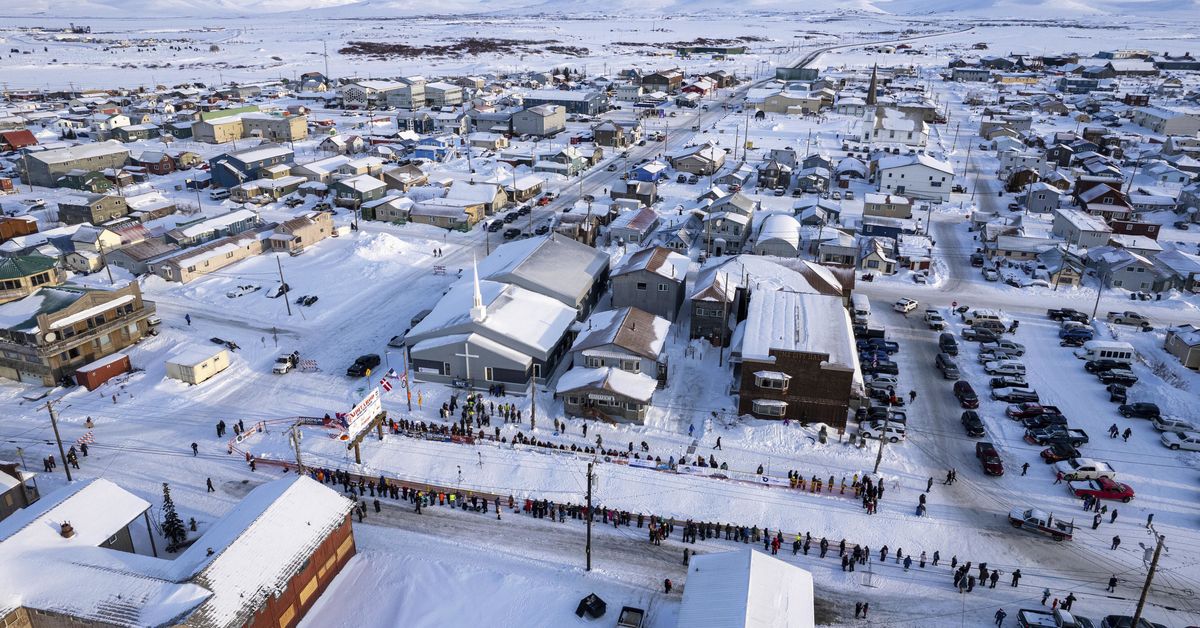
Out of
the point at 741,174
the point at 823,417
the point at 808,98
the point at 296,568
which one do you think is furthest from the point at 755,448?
the point at 808,98

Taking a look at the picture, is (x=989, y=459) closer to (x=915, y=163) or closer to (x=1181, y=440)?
(x=1181, y=440)

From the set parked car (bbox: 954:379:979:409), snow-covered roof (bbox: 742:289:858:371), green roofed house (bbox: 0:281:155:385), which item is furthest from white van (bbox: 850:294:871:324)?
green roofed house (bbox: 0:281:155:385)

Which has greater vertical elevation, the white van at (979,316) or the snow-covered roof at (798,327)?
the snow-covered roof at (798,327)

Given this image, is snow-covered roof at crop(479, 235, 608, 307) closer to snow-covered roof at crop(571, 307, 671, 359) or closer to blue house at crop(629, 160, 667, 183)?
snow-covered roof at crop(571, 307, 671, 359)

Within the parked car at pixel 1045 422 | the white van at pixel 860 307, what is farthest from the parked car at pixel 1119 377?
the white van at pixel 860 307

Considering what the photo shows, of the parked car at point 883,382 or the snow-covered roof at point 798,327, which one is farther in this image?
the parked car at point 883,382

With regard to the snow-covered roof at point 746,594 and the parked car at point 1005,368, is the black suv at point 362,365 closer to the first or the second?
the snow-covered roof at point 746,594
